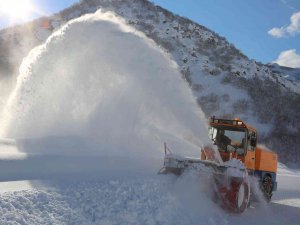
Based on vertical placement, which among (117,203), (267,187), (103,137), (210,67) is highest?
(210,67)

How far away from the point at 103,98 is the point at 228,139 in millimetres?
3691

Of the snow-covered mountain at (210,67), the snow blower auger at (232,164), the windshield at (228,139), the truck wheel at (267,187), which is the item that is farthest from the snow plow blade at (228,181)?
the snow-covered mountain at (210,67)

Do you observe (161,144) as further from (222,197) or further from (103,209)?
(103,209)

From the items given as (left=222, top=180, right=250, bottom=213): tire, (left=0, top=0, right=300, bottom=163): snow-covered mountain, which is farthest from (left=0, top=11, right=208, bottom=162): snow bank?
(left=0, top=0, right=300, bottom=163): snow-covered mountain

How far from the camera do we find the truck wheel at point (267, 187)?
12126mm

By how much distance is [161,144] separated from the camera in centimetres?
1307

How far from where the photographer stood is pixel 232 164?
9297 millimetres

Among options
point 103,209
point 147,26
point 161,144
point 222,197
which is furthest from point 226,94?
point 103,209

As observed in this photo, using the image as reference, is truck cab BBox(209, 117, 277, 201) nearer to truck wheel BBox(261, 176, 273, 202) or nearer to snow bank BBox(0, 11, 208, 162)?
truck wheel BBox(261, 176, 273, 202)

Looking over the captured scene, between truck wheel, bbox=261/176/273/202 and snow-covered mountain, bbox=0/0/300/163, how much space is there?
16.8m

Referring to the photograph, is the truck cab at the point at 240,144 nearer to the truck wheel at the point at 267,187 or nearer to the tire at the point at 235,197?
the truck wheel at the point at 267,187

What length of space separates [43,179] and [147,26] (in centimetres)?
4696

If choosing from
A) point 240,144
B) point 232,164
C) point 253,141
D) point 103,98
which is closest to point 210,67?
point 103,98

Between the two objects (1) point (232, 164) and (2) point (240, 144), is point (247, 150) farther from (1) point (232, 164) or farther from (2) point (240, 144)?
(1) point (232, 164)
